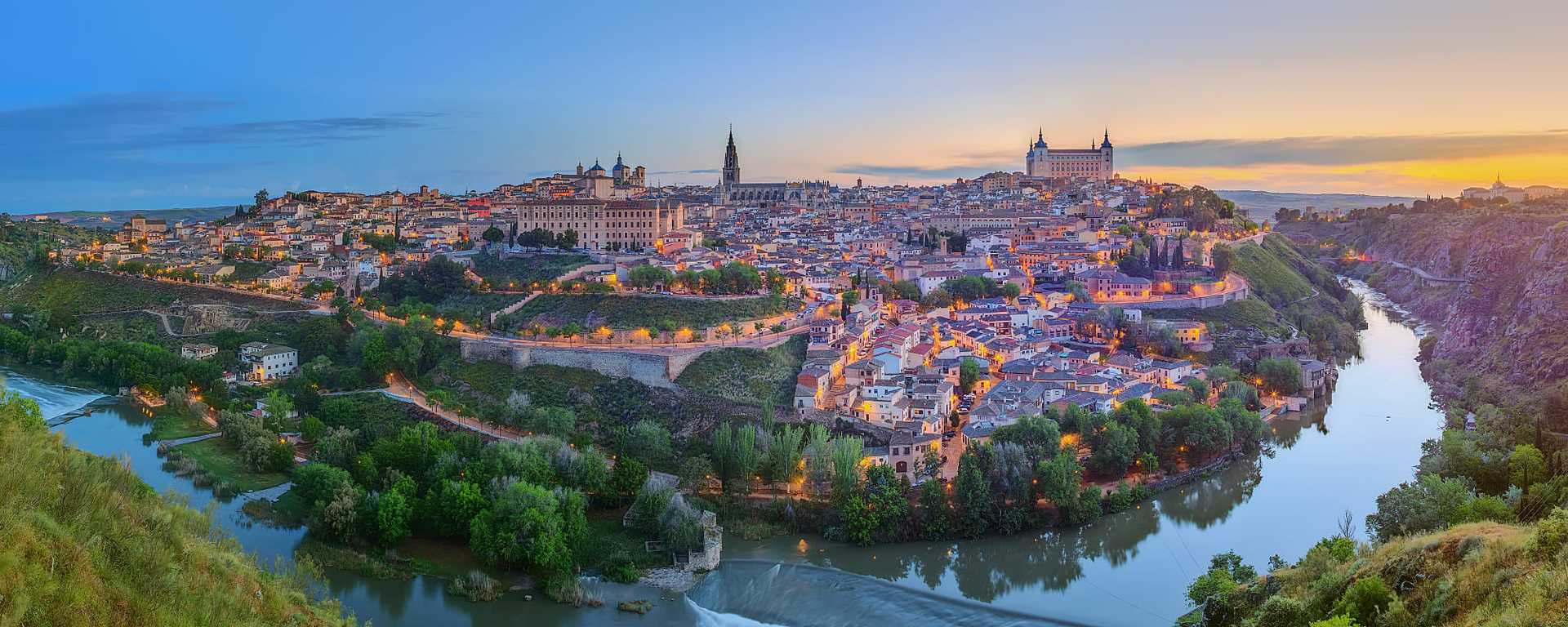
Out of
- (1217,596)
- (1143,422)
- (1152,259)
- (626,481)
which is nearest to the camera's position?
(1217,596)

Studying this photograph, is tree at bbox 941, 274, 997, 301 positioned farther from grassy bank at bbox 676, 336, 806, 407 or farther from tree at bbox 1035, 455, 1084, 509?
tree at bbox 1035, 455, 1084, 509

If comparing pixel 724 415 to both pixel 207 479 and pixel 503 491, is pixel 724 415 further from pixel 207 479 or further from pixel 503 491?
pixel 207 479

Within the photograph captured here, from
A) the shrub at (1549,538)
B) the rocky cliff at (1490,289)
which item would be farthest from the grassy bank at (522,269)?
the shrub at (1549,538)

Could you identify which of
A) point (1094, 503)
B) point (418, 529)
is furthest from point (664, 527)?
point (1094, 503)

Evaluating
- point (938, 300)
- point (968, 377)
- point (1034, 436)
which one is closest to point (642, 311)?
point (968, 377)

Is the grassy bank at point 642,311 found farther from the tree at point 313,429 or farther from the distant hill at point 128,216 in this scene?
the distant hill at point 128,216

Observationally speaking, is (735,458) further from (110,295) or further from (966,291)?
(110,295)

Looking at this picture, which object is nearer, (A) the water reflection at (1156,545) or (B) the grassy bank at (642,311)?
(A) the water reflection at (1156,545)

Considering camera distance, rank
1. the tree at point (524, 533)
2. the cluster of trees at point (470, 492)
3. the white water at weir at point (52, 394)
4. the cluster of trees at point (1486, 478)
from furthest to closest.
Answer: the white water at weir at point (52, 394)
the cluster of trees at point (470, 492)
the tree at point (524, 533)
the cluster of trees at point (1486, 478)
